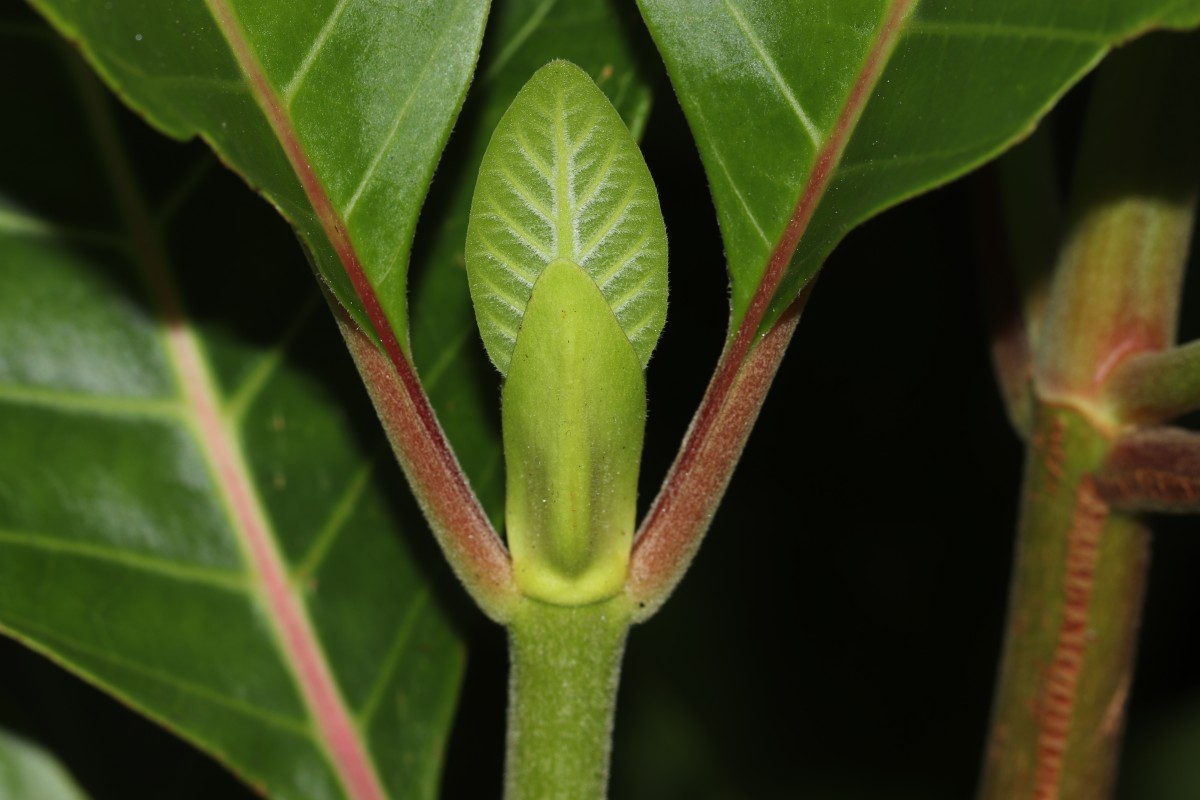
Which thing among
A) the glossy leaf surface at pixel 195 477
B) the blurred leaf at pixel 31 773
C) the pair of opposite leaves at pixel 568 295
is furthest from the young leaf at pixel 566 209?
the blurred leaf at pixel 31 773

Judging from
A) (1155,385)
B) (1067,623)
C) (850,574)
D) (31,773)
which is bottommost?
(31,773)

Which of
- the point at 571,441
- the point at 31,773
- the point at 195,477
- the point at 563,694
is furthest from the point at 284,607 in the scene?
the point at 571,441

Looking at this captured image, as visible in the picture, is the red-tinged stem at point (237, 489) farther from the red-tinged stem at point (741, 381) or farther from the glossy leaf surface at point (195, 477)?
the red-tinged stem at point (741, 381)

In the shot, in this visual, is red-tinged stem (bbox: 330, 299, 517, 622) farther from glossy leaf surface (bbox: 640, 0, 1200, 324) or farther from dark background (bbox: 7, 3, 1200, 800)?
dark background (bbox: 7, 3, 1200, 800)

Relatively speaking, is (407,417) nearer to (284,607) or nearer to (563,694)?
(563,694)

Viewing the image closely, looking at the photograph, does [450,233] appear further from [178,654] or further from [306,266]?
[178,654]

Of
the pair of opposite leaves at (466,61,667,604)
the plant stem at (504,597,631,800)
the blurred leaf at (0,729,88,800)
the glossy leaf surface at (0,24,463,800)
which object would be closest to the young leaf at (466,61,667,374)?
the pair of opposite leaves at (466,61,667,604)
